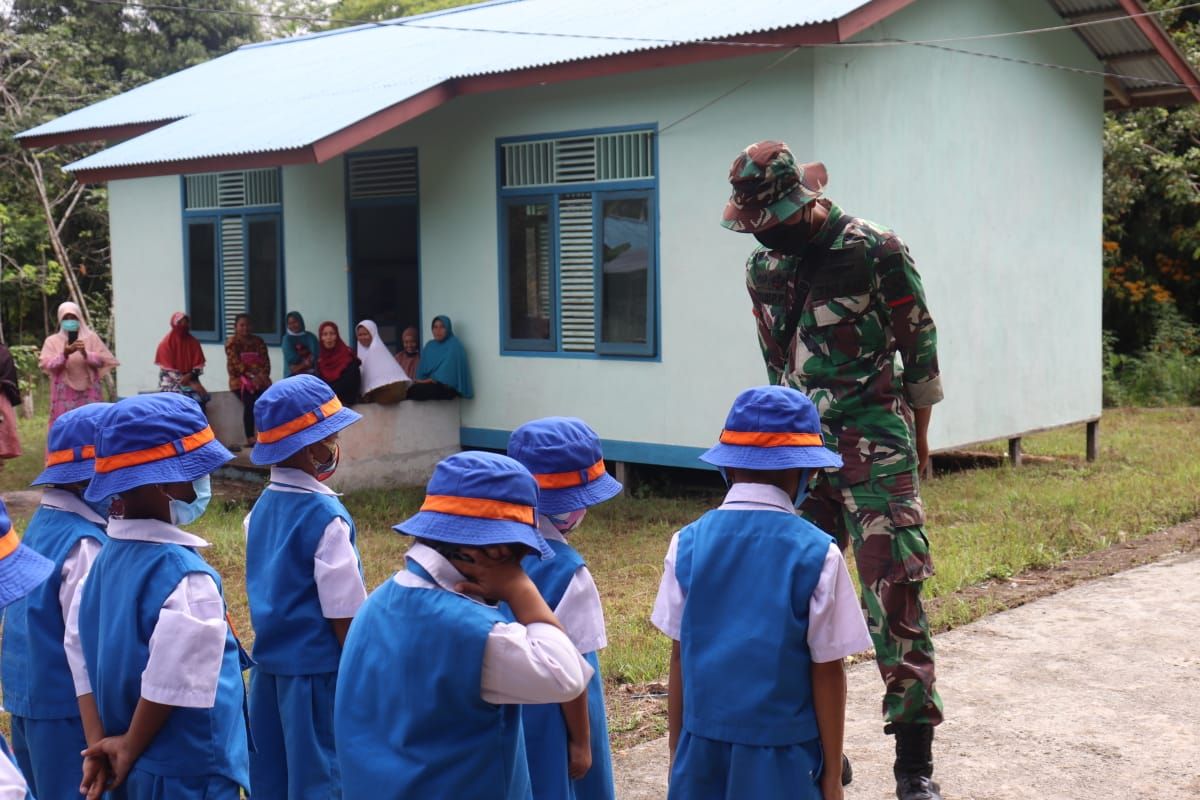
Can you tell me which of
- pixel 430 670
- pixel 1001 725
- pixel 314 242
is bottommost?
pixel 1001 725

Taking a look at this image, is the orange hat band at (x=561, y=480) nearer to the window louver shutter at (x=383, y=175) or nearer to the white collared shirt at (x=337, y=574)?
the white collared shirt at (x=337, y=574)

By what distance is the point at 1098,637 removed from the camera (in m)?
6.17

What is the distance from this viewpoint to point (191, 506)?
3.25 meters

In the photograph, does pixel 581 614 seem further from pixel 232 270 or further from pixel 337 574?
pixel 232 270

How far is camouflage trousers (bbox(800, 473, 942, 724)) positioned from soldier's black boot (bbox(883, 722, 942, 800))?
0.06 m

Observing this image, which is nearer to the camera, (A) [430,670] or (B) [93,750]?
(A) [430,670]

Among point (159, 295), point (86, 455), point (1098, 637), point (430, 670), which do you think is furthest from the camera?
point (159, 295)

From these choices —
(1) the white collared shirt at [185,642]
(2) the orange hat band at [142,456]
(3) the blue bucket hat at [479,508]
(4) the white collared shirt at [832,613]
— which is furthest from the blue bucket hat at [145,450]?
(4) the white collared shirt at [832,613]

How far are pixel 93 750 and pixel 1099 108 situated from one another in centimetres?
1126

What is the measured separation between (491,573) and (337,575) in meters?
1.16

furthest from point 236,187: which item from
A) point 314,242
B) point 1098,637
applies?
point 1098,637

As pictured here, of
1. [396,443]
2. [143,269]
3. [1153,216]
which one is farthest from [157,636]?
[1153,216]

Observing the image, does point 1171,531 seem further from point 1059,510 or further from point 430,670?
point 430,670

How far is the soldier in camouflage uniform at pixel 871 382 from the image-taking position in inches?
163
